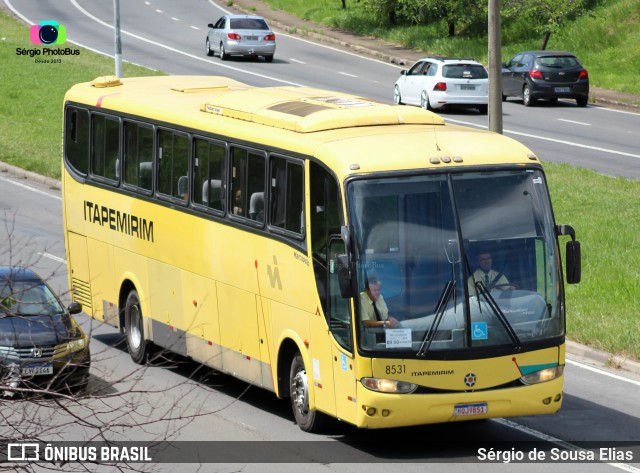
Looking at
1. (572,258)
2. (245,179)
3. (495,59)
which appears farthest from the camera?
(495,59)

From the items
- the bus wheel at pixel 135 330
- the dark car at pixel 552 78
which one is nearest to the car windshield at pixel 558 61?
the dark car at pixel 552 78

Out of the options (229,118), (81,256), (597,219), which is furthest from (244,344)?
(597,219)

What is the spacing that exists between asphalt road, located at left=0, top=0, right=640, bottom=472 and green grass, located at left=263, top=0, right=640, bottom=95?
3.52m

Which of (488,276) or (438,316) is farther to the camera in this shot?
(488,276)

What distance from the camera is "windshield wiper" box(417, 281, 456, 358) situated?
41.9ft

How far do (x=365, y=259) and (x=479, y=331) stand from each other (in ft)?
4.20

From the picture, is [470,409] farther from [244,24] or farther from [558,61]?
[244,24]

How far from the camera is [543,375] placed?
43.6 feet

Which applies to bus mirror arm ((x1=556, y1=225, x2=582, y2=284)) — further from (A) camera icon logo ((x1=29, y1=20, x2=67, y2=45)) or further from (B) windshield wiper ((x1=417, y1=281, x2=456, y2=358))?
(A) camera icon logo ((x1=29, y1=20, x2=67, y2=45))

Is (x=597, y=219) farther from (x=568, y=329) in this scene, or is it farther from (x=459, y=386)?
(x=459, y=386)

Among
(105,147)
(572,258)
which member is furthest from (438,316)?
(105,147)

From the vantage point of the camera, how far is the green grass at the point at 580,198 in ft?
63.2

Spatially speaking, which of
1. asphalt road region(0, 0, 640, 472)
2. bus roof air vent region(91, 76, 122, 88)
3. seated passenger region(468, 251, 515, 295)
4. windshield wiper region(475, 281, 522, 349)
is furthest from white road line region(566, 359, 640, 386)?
bus roof air vent region(91, 76, 122, 88)

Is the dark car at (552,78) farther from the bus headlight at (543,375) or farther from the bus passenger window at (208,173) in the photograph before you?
the bus headlight at (543,375)
